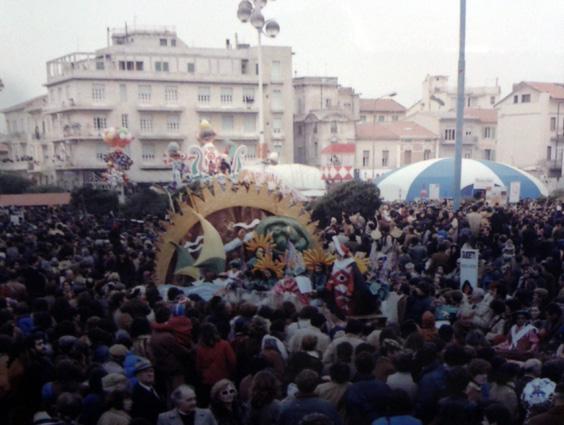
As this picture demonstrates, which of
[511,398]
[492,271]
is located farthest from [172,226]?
[511,398]

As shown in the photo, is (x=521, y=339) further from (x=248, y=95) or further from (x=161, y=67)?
(x=161, y=67)

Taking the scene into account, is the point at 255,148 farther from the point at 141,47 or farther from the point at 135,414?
the point at 135,414

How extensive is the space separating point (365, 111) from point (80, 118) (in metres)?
26.0

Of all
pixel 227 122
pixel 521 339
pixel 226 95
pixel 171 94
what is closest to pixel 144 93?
pixel 171 94

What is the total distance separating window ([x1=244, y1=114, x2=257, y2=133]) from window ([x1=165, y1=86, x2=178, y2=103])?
17.4ft

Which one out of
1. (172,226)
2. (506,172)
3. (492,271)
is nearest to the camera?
(492,271)

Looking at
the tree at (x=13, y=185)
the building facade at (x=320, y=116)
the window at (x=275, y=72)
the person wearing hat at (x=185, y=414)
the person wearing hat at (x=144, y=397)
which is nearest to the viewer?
the person wearing hat at (x=185, y=414)

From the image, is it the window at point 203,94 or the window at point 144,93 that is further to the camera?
the window at point 203,94

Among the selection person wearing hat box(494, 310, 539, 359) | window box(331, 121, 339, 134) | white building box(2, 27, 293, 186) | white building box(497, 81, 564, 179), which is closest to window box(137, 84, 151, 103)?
white building box(2, 27, 293, 186)

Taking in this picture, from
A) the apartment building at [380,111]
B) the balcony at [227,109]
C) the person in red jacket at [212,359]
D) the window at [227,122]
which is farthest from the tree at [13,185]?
the person in red jacket at [212,359]

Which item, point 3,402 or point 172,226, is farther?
point 172,226

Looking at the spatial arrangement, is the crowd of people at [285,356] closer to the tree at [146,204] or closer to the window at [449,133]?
the tree at [146,204]

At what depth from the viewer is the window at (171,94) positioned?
49.1 meters

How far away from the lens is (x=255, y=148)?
168 feet
